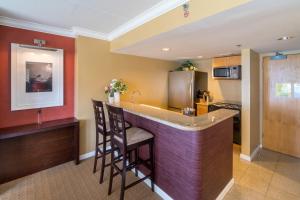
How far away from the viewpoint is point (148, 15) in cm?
221

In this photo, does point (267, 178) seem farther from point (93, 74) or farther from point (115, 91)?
point (93, 74)

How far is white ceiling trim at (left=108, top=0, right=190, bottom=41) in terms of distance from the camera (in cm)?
186

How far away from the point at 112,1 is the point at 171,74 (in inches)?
118

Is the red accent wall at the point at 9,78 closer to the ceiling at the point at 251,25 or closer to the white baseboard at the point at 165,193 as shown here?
the ceiling at the point at 251,25

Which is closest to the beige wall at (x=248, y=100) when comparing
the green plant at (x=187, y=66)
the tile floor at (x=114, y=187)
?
the tile floor at (x=114, y=187)

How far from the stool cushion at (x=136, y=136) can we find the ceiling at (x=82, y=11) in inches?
63.7

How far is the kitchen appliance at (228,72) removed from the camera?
3.54 meters

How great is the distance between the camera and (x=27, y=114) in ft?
9.14

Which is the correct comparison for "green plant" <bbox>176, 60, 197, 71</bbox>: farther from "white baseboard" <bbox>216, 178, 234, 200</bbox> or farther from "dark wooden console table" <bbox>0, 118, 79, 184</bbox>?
"dark wooden console table" <bbox>0, 118, 79, 184</bbox>

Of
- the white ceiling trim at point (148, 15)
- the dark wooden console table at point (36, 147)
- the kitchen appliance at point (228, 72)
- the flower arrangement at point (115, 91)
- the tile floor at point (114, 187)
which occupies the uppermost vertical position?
the white ceiling trim at point (148, 15)

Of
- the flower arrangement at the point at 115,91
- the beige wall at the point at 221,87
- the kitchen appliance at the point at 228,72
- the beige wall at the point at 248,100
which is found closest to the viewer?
the beige wall at the point at 248,100

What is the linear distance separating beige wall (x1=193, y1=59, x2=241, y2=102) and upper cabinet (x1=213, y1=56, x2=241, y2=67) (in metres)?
0.66

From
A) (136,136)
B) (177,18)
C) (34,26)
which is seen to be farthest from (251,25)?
(34,26)

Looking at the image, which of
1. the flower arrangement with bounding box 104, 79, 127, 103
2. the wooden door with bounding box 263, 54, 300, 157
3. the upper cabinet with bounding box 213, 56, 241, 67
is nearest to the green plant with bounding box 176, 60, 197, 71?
the upper cabinet with bounding box 213, 56, 241, 67
